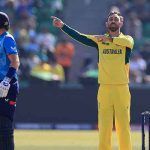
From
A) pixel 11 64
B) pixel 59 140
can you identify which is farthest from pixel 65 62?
pixel 11 64

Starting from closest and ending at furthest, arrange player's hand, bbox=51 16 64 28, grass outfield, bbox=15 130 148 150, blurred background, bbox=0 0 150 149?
player's hand, bbox=51 16 64 28, grass outfield, bbox=15 130 148 150, blurred background, bbox=0 0 150 149

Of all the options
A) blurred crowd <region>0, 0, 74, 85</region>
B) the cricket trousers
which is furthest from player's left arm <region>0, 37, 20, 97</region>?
blurred crowd <region>0, 0, 74, 85</region>

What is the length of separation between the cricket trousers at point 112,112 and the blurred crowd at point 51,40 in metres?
7.66

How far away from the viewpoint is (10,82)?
27.5 ft

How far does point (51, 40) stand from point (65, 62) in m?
0.91

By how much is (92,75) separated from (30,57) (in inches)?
70.7

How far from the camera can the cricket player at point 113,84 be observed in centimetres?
928

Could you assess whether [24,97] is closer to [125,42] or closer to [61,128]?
[61,128]

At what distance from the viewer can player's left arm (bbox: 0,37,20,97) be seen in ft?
27.1

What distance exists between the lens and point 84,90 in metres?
16.7

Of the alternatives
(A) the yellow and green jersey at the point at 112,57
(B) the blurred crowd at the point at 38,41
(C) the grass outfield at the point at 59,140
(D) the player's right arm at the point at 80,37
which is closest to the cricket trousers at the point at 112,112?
(A) the yellow and green jersey at the point at 112,57

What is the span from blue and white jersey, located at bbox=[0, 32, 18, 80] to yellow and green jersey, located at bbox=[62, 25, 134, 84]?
1145mm

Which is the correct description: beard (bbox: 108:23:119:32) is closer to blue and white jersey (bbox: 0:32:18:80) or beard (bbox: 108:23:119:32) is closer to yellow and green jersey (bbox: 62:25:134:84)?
yellow and green jersey (bbox: 62:25:134:84)

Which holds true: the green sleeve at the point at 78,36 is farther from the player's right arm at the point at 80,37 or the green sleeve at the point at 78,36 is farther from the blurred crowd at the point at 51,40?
the blurred crowd at the point at 51,40
